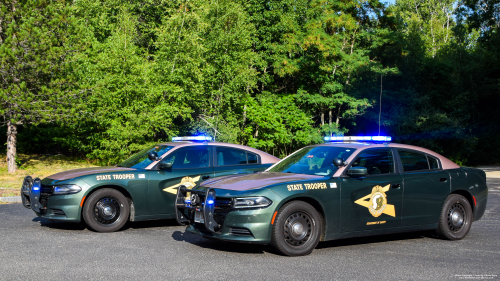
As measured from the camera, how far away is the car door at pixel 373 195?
22.4 feet

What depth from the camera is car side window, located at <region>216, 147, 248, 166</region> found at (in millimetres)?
9219

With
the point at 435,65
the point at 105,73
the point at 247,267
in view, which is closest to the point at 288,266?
the point at 247,267

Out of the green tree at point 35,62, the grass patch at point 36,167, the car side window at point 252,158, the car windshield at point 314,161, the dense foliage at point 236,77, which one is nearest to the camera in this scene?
the car windshield at point 314,161

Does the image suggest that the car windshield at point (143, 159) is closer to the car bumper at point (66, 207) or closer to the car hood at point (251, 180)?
the car bumper at point (66, 207)

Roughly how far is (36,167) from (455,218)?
62.2ft

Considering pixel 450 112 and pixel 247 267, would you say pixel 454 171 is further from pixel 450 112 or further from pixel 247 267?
pixel 450 112

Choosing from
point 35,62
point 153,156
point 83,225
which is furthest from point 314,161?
point 35,62

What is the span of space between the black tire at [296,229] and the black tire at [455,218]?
2.41 m

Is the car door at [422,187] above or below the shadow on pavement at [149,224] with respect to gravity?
above

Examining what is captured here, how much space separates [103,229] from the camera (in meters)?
8.02

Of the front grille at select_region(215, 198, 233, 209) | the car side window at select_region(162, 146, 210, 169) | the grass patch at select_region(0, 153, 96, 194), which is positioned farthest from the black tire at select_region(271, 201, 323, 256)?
the grass patch at select_region(0, 153, 96, 194)

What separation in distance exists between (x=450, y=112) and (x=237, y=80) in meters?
20.9

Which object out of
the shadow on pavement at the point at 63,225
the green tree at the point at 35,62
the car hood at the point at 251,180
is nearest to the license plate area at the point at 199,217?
the car hood at the point at 251,180

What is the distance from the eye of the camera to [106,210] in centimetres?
811
